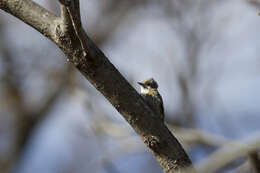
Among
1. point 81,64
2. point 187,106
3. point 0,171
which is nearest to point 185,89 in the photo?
point 187,106

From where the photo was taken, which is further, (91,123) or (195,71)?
(195,71)

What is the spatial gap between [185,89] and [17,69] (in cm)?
461

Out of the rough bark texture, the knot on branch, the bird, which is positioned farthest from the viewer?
the bird

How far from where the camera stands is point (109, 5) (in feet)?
31.0

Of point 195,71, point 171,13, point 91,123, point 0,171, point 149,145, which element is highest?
point 171,13

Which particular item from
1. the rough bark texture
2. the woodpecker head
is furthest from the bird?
the rough bark texture

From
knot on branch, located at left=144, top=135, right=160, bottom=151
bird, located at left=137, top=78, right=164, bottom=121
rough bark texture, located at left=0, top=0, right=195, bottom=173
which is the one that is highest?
bird, located at left=137, top=78, right=164, bottom=121

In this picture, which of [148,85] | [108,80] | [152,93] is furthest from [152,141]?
[148,85]

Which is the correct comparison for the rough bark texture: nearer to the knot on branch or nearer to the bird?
the knot on branch

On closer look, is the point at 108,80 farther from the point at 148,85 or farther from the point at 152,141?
the point at 148,85

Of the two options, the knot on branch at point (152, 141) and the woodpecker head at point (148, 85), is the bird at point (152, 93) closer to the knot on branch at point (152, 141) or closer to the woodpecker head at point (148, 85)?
the woodpecker head at point (148, 85)

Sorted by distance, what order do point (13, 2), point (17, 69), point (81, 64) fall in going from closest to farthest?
point (81, 64)
point (13, 2)
point (17, 69)

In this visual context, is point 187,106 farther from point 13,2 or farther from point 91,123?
point 13,2

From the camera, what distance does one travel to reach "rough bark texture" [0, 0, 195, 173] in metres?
2.49
